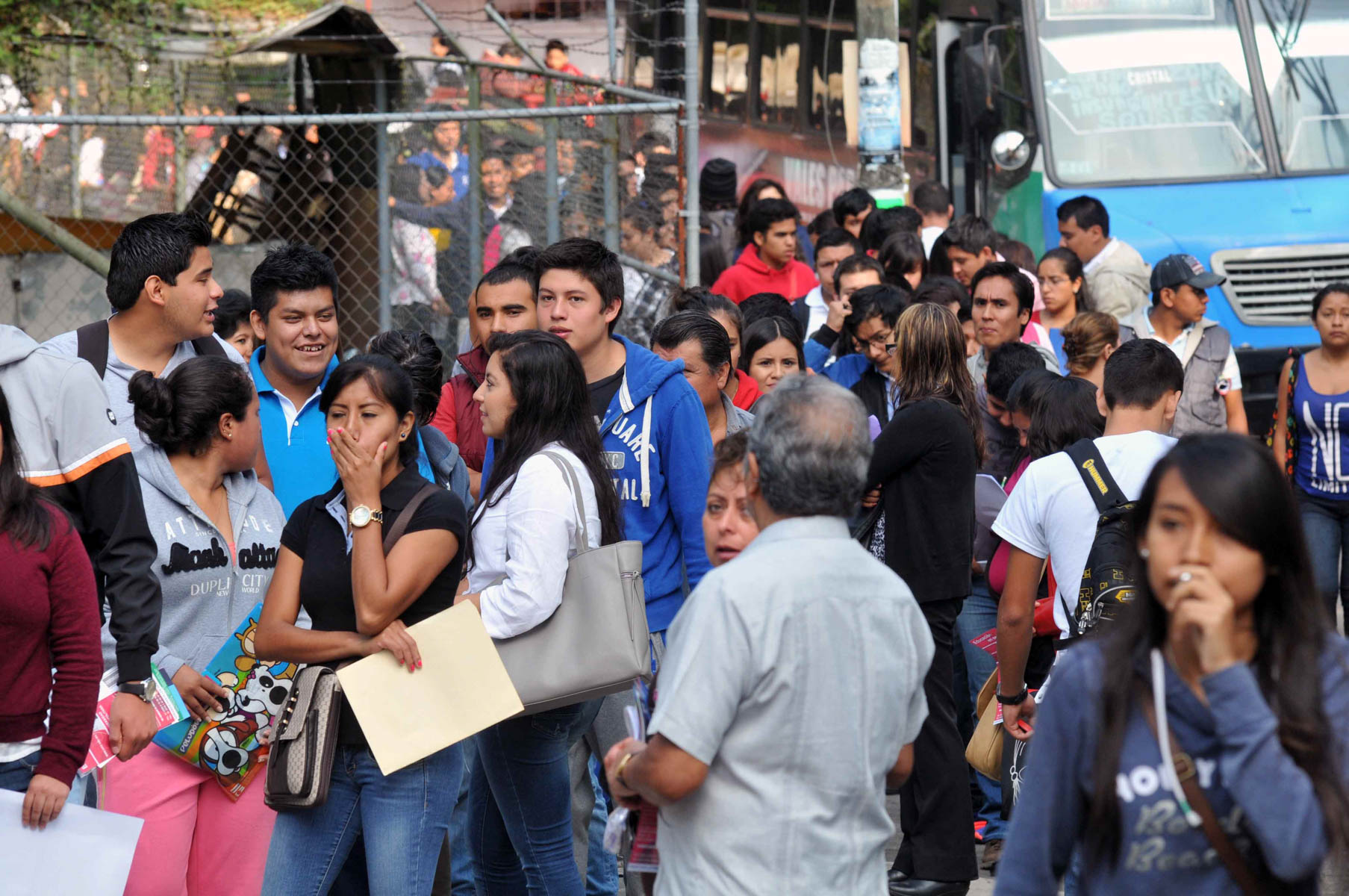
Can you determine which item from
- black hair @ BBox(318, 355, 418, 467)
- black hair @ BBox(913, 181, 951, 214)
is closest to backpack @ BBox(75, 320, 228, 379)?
black hair @ BBox(318, 355, 418, 467)

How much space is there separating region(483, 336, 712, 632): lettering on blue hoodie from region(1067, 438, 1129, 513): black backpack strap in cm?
105

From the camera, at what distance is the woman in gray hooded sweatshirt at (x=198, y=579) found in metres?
4.12

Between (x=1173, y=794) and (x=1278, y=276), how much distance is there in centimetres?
913

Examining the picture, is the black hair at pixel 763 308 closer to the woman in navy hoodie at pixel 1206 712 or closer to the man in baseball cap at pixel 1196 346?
the man in baseball cap at pixel 1196 346

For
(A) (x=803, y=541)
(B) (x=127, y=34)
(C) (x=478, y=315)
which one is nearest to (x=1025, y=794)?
(A) (x=803, y=541)

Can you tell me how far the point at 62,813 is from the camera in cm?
355

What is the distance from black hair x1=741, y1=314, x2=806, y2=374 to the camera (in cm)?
668

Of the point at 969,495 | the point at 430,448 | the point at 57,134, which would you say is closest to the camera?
the point at 430,448

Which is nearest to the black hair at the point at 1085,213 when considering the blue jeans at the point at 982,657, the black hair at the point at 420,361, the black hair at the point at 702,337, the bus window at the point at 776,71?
the blue jeans at the point at 982,657

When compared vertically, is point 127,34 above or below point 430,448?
above

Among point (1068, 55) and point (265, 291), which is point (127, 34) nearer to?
point (1068, 55)

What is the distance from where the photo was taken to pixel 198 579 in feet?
14.1

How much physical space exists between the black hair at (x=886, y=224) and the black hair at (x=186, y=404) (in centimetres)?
555

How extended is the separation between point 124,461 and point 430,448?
1049mm
